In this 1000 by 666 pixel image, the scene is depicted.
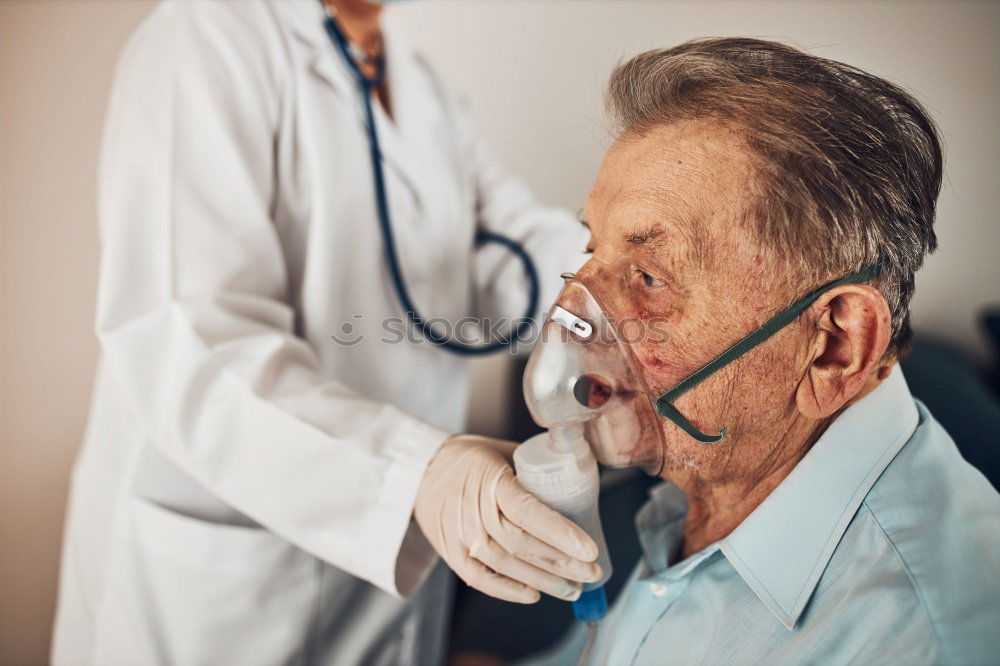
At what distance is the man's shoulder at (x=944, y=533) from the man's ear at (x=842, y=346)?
0.31 feet

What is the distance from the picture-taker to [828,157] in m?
0.61

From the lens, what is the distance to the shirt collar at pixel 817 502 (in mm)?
700

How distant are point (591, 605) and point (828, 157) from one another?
0.55 metres

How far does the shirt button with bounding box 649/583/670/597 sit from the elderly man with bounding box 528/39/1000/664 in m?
0.05

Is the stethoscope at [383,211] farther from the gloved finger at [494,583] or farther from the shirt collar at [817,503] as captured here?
the shirt collar at [817,503]

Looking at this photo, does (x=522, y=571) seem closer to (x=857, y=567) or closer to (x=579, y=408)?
(x=579, y=408)

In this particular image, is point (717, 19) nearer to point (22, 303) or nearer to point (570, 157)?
point (570, 157)

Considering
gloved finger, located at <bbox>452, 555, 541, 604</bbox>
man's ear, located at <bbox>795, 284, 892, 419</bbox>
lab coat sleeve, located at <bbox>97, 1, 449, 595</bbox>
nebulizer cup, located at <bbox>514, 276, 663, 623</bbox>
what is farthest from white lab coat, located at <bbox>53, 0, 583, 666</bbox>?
man's ear, located at <bbox>795, 284, 892, 419</bbox>

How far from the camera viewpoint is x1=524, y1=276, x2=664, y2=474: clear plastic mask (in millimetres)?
693

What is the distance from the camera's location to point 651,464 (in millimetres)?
774

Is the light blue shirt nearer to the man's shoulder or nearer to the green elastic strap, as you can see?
the man's shoulder

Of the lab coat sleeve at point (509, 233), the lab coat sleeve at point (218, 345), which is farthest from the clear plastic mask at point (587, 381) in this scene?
the lab coat sleeve at point (509, 233)

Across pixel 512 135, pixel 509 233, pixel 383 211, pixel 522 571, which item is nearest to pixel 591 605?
pixel 522 571

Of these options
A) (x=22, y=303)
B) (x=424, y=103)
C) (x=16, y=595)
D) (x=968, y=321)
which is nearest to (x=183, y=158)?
(x=22, y=303)
